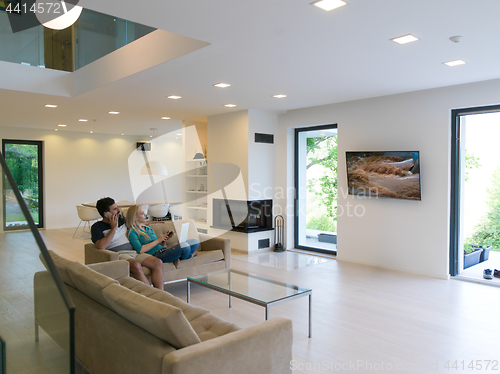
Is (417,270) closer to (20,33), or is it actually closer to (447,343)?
(447,343)

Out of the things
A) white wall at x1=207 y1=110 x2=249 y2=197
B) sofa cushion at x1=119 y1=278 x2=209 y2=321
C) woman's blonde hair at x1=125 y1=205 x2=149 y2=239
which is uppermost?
white wall at x1=207 y1=110 x2=249 y2=197

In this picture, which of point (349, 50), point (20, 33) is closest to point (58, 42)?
point (20, 33)

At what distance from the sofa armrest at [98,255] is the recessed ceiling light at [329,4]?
306 centimetres

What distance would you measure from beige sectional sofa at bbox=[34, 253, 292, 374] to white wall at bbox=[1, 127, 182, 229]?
8097 millimetres

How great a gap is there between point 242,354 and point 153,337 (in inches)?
18.8

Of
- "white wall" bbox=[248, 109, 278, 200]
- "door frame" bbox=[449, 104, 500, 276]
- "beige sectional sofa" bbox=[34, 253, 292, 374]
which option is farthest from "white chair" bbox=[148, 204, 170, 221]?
"beige sectional sofa" bbox=[34, 253, 292, 374]

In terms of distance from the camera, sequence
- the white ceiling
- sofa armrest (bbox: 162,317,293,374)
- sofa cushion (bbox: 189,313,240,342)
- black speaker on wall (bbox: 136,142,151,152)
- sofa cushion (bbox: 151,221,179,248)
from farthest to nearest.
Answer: black speaker on wall (bbox: 136,142,151,152), sofa cushion (bbox: 151,221,179,248), the white ceiling, sofa cushion (bbox: 189,313,240,342), sofa armrest (bbox: 162,317,293,374)

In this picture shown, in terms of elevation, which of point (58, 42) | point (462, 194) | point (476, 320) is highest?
point (58, 42)

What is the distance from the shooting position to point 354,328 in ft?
11.6

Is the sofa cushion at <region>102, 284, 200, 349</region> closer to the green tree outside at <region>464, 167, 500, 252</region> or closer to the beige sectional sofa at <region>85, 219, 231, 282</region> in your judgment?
the beige sectional sofa at <region>85, 219, 231, 282</region>

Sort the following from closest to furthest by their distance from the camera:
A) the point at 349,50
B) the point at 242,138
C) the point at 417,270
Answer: the point at 349,50 < the point at 417,270 < the point at 242,138

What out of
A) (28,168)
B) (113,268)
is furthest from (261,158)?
(28,168)

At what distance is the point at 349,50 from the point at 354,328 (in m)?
2.53

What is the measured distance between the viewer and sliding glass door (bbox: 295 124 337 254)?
21.9 ft
